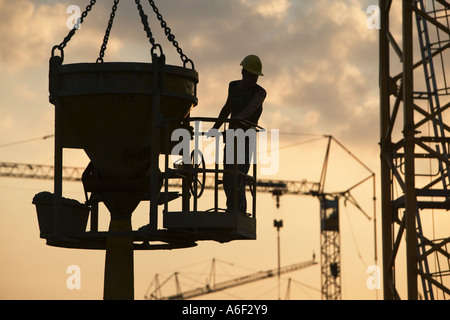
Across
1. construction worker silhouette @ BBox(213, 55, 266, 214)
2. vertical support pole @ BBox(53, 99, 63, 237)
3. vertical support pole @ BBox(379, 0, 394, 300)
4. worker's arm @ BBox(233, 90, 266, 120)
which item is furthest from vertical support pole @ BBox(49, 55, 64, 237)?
vertical support pole @ BBox(379, 0, 394, 300)

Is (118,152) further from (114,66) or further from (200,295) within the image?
(200,295)

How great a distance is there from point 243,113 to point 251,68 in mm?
728

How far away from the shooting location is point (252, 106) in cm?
1661

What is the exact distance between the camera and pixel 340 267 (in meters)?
127

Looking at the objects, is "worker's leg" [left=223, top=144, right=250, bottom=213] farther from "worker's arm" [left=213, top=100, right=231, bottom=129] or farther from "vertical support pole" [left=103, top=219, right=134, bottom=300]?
"vertical support pole" [left=103, top=219, right=134, bottom=300]

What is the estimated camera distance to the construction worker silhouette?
16453 mm

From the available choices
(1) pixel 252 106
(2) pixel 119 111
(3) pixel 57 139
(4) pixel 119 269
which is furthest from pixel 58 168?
(1) pixel 252 106

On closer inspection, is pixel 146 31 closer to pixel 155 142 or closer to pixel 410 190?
pixel 155 142

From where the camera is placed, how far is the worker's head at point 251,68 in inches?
659

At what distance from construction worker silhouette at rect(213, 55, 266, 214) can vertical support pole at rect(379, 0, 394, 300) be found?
48.9 feet

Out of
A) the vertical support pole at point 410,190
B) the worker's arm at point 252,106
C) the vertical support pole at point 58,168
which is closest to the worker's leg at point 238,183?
the worker's arm at point 252,106

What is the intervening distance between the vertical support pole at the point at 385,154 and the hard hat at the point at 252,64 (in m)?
14.9
